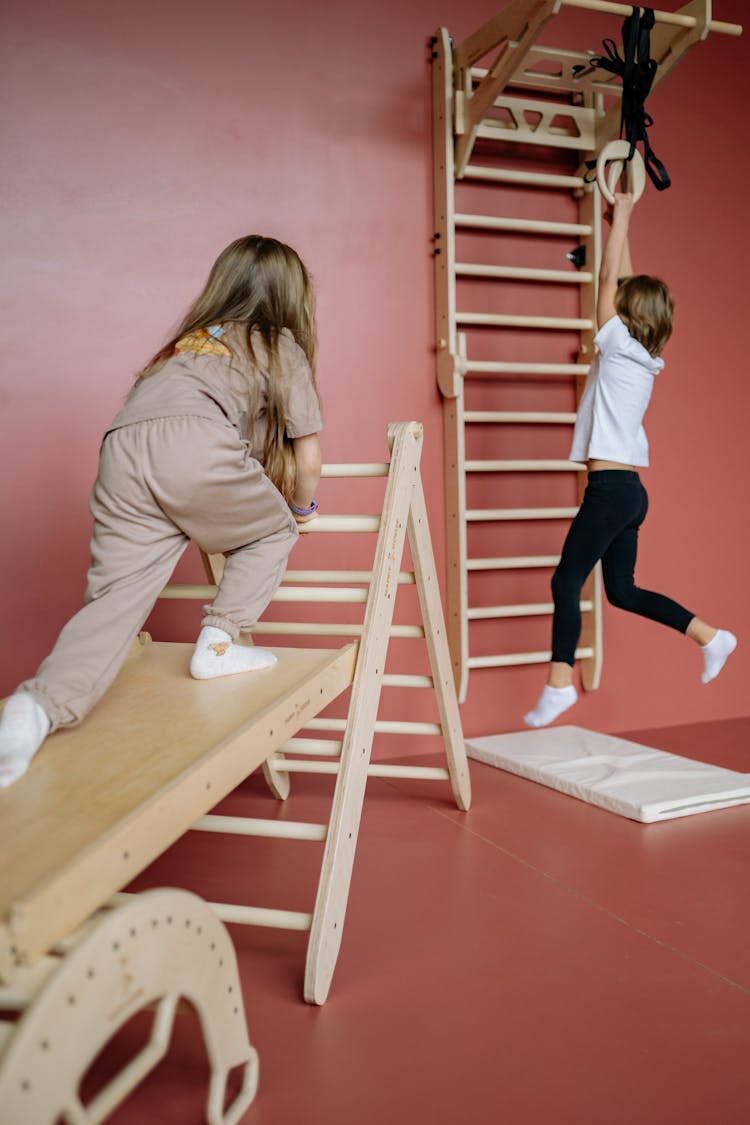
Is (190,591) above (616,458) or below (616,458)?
below

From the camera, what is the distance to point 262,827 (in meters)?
1.54

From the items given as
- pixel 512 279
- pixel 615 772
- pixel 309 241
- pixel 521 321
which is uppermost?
pixel 309 241

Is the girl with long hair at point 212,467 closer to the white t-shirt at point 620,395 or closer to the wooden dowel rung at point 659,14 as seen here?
the white t-shirt at point 620,395

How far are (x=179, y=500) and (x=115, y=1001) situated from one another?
3.06 ft

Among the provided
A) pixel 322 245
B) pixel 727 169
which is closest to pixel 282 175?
pixel 322 245

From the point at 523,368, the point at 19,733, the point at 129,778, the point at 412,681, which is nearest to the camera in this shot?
the point at 129,778

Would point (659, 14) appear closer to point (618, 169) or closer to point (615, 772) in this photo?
point (618, 169)

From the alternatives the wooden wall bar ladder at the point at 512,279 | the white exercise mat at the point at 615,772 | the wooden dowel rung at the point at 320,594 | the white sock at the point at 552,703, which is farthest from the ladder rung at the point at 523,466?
the wooden dowel rung at the point at 320,594

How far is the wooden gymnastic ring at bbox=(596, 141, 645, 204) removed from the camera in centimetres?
263

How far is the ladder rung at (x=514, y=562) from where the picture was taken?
2.96 meters

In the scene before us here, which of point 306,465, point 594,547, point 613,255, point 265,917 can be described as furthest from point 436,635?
point 613,255

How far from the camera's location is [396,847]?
2.17 m

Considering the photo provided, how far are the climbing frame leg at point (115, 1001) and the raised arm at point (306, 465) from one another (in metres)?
1.04

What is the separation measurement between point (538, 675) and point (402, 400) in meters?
1.01
